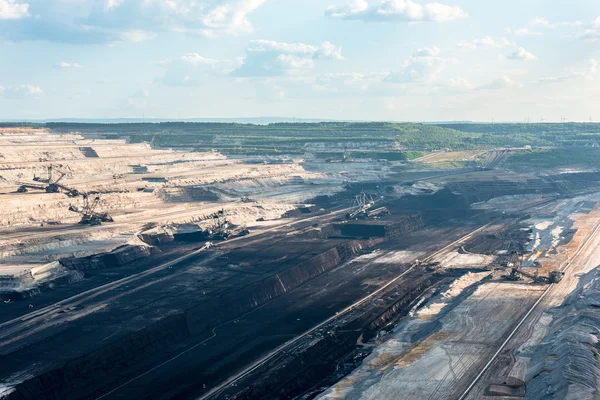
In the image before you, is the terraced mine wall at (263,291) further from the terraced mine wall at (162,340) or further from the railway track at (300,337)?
the railway track at (300,337)

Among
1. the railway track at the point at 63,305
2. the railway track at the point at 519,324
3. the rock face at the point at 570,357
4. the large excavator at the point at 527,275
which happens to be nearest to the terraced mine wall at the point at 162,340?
the railway track at the point at 63,305

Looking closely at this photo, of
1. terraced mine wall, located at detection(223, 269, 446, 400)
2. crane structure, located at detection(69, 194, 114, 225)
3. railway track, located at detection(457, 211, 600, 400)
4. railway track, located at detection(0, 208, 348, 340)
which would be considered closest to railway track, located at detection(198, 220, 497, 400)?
terraced mine wall, located at detection(223, 269, 446, 400)

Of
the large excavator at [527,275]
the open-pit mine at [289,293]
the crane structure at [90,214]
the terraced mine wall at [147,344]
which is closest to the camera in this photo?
the terraced mine wall at [147,344]

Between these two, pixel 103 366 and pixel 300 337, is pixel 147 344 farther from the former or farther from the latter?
pixel 300 337

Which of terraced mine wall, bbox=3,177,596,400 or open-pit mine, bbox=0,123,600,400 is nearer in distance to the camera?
terraced mine wall, bbox=3,177,596,400

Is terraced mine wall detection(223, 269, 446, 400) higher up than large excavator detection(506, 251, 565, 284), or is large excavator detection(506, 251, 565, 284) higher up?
large excavator detection(506, 251, 565, 284)

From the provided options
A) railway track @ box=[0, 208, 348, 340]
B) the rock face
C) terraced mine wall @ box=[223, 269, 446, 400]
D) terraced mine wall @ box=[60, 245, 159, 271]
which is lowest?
terraced mine wall @ box=[223, 269, 446, 400]

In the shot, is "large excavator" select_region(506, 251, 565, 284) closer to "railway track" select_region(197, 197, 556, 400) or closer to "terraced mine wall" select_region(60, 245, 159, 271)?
"railway track" select_region(197, 197, 556, 400)

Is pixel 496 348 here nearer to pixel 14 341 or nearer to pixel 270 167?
pixel 14 341
